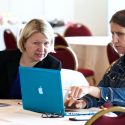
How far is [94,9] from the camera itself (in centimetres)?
773

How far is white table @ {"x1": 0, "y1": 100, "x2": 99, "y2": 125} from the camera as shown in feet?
6.97

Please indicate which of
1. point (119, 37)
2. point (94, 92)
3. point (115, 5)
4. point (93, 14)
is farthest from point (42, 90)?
point (93, 14)

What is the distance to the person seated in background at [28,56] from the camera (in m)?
2.92

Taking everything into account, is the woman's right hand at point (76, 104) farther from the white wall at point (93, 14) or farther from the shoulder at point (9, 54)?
the white wall at point (93, 14)

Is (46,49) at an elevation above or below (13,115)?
above

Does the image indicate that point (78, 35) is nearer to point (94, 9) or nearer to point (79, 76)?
point (94, 9)

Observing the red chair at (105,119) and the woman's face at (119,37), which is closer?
the red chair at (105,119)

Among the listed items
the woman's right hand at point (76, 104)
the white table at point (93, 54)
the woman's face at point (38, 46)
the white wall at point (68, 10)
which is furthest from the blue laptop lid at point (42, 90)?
the white wall at point (68, 10)

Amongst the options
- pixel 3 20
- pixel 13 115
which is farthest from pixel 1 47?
pixel 13 115

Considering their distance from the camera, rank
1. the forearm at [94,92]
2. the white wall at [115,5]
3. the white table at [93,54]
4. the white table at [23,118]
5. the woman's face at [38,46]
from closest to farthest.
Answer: the white table at [23,118]
the forearm at [94,92]
the woman's face at [38,46]
the white table at [93,54]
the white wall at [115,5]

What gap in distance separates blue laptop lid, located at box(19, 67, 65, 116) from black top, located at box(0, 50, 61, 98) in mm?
568

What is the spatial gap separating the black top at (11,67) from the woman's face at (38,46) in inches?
3.0

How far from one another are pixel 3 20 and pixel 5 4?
0.91 meters

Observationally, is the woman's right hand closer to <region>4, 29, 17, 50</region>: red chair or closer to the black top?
the black top
